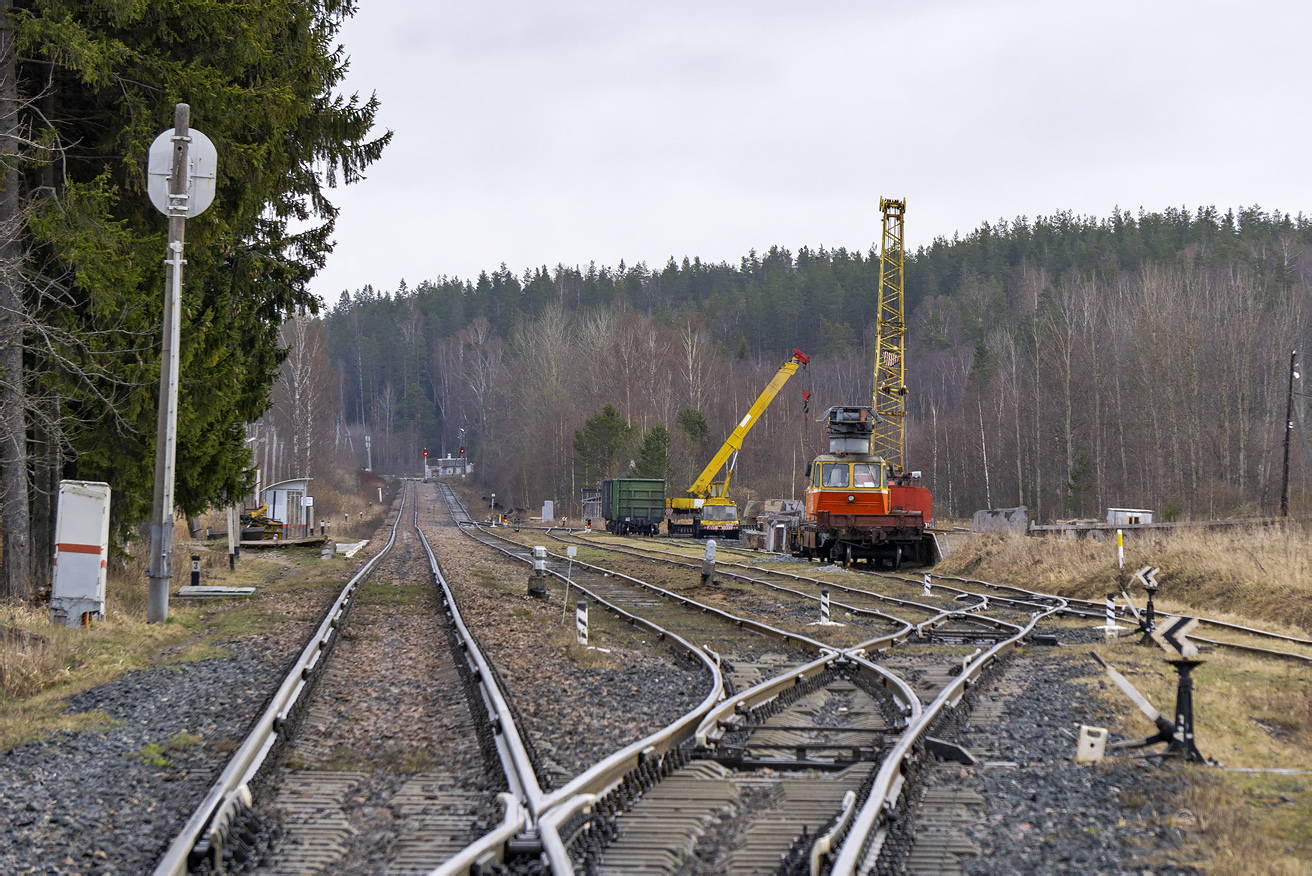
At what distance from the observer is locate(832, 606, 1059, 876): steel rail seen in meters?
4.58

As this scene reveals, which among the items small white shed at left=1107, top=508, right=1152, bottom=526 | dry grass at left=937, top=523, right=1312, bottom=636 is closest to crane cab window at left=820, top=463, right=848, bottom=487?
dry grass at left=937, top=523, right=1312, bottom=636

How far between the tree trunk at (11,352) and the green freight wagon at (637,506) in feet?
132

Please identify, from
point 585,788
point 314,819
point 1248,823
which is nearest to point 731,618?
point 585,788

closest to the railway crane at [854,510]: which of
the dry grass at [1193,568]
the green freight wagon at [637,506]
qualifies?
the dry grass at [1193,568]

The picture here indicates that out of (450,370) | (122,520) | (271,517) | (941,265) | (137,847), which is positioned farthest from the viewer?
(450,370)

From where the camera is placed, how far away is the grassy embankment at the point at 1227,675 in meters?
5.40

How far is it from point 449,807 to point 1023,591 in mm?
17398

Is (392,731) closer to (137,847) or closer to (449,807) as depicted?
(449,807)

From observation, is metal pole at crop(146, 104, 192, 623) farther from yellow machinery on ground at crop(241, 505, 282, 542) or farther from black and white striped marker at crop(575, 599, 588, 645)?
yellow machinery on ground at crop(241, 505, 282, 542)

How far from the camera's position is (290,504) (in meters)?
44.4

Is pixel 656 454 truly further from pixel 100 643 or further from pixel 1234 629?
pixel 100 643

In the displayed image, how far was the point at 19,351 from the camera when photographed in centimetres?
1286

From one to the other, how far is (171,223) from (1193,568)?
17969 mm

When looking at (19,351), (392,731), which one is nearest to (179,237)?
(19,351)
